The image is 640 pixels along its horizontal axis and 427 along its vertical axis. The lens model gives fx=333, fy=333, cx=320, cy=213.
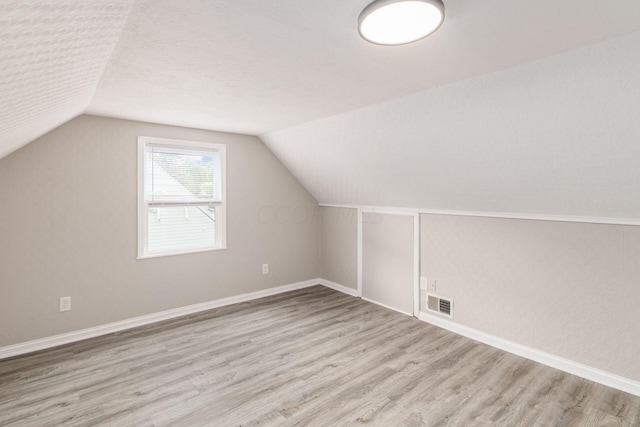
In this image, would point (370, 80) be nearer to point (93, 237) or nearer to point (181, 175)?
point (181, 175)

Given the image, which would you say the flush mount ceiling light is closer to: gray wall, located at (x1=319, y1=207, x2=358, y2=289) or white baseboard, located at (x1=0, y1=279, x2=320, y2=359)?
gray wall, located at (x1=319, y1=207, x2=358, y2=289)

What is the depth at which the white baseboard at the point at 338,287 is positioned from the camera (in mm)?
4298

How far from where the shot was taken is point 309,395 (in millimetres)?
2211

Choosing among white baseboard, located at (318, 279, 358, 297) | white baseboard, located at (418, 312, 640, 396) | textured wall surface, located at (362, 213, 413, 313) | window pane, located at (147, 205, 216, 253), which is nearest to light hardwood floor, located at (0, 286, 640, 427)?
white baseboard, located at (418, 312, 640, 396)

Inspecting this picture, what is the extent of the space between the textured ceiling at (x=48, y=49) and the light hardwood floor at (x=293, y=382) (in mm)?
1732

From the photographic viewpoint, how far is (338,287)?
4520mm

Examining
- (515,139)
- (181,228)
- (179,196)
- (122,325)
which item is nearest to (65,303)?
(122,325)

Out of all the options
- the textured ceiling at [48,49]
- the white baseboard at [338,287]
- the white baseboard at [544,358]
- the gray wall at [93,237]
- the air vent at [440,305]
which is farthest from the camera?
the white baseboard at [338,287]

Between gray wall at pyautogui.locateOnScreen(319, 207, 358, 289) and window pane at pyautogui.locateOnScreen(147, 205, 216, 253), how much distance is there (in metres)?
1.56

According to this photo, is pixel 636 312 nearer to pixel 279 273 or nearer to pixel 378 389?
pixel 378 389

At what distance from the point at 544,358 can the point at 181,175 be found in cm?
374

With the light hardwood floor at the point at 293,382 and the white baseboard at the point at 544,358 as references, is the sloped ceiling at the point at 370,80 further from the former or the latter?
the light hardwood floor at the point at 293,382

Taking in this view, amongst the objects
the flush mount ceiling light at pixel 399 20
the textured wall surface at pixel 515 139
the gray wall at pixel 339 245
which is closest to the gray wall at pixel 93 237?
the gray wall at pixel 339 245

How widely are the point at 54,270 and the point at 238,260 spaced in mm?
1728
